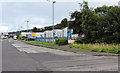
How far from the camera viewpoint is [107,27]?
20.9 m

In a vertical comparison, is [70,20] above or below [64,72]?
above

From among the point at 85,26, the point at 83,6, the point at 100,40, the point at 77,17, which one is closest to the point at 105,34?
the point at 100,40

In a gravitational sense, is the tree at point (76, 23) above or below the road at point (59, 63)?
above

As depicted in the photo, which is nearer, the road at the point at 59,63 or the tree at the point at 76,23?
the road at the point at 59,63

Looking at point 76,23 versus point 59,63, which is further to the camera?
point 76,23

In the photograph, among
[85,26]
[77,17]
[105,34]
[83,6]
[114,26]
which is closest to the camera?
[114,26]

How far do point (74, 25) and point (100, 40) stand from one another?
13683 mm

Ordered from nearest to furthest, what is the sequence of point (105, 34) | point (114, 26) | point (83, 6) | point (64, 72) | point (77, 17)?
1. point (64, 72)
2. point (114, 26)
3. point (105, 34)
4. point (83, 6)
5. point (77, 17)

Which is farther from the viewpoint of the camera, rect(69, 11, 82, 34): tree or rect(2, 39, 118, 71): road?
rect(69, 11, 82, 34): tree

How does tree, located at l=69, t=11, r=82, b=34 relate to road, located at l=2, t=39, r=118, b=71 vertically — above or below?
above

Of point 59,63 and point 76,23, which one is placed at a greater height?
point 76,23

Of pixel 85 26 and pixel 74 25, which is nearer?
pixel 85 26

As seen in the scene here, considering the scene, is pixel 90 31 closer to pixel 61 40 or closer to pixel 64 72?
pixel 61 40

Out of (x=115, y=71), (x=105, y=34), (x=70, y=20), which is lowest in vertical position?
(x=115, y=71)
